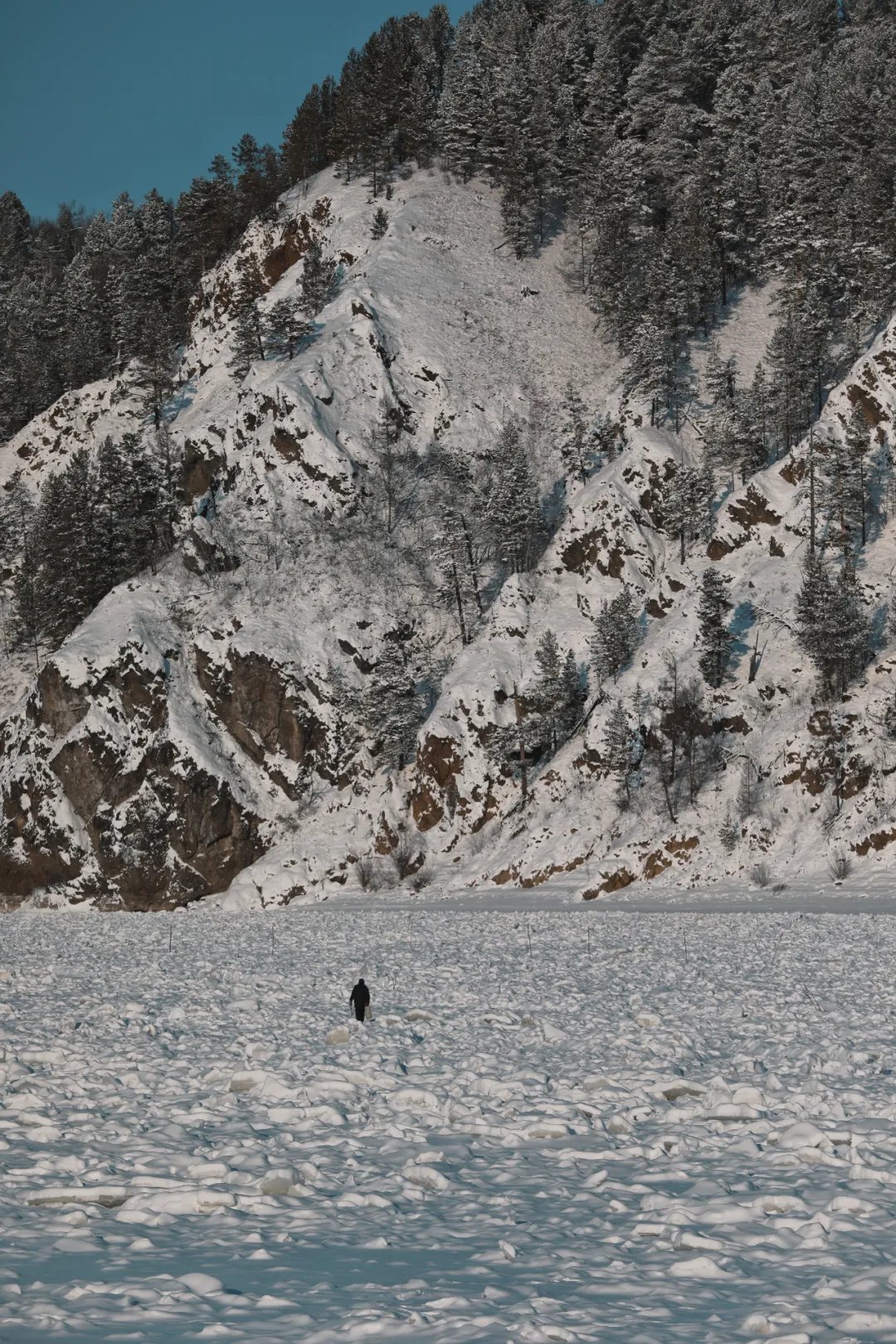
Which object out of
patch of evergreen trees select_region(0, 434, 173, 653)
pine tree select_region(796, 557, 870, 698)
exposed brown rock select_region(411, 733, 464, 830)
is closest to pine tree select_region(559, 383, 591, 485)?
exposed brown rock select_region(411, 733, 464, 830)

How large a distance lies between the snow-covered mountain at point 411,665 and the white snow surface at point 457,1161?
94.8 ft

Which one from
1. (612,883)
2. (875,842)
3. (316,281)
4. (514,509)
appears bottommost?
(612,883)

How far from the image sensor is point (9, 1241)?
8.42 meters

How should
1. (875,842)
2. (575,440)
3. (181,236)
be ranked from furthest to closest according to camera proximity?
(181,236) → (575,440) → (875,842)

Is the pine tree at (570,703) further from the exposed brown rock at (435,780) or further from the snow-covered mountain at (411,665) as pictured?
the exposed brown rock at (435,780)

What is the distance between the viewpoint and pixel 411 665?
66562 mm

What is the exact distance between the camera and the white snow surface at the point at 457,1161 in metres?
7.03

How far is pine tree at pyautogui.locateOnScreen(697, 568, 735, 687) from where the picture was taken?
180ft

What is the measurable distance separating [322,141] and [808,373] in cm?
6831

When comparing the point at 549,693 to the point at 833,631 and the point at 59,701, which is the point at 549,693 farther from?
the point at 59,701

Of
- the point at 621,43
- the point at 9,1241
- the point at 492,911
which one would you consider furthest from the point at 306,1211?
the point at 621,43

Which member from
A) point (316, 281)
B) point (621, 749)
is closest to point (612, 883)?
point (621, 749)

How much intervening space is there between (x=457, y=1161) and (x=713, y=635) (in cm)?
4665

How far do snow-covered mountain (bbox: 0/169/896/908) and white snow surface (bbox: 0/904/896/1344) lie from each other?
28.9m
